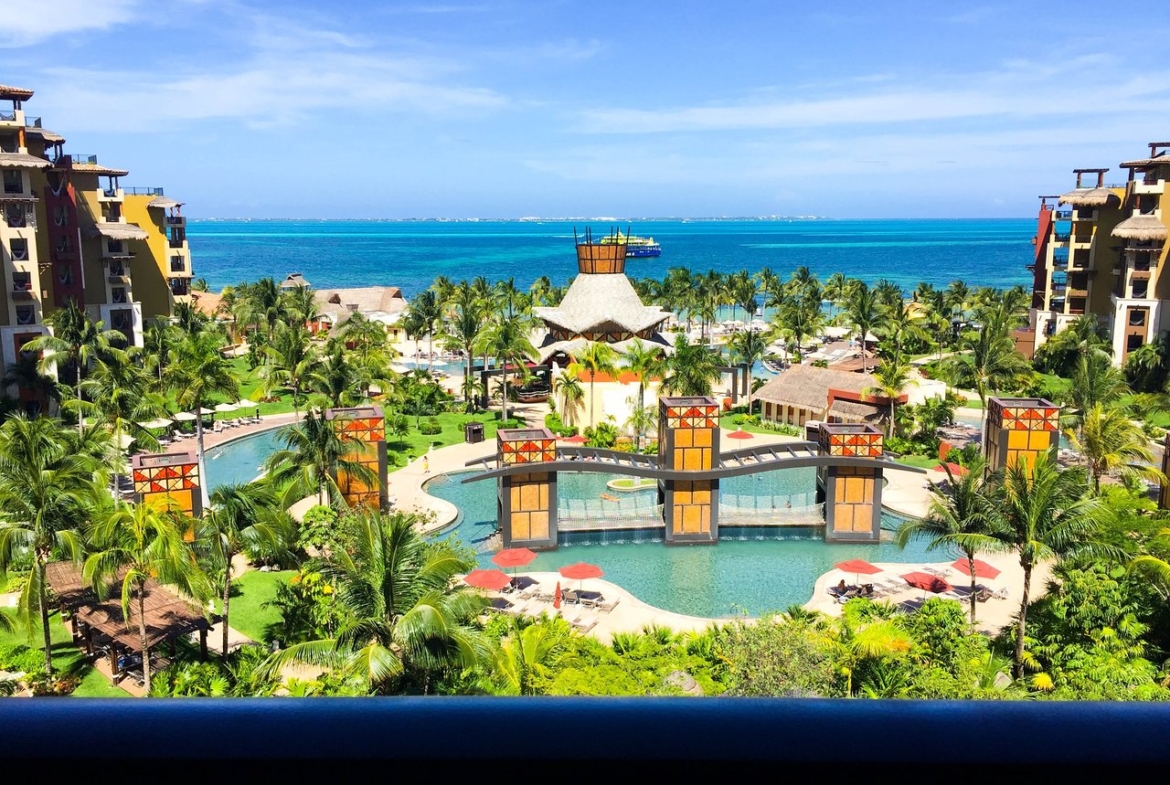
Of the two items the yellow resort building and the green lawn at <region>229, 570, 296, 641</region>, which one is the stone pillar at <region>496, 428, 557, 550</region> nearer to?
the green lawn at <region>229, 570, 296, 641</region>

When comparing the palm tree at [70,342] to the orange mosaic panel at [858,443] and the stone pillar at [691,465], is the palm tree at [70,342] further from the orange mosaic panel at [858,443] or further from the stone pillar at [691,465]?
the orange mosaic panel at [858,443]

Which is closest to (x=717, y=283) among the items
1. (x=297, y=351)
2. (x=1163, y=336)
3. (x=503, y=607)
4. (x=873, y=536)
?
(x=1163, y=336)

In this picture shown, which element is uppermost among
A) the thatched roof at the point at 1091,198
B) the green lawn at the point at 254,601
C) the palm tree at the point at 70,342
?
the thatched roof at the point at 1091,198

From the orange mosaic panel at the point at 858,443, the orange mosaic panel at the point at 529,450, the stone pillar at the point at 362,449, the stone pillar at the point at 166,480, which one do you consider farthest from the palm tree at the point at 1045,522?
the stone pillar at the point at 166,480

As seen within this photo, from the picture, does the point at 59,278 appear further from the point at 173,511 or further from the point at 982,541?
the point at 982,541

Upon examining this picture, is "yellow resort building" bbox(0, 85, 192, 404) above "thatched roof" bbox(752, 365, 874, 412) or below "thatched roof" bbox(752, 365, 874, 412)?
above

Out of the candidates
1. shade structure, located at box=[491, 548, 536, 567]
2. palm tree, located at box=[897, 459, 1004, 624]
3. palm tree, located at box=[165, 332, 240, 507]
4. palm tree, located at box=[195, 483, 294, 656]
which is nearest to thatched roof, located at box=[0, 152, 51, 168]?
palm tree, located at box=[165, 332, 240, 507]
